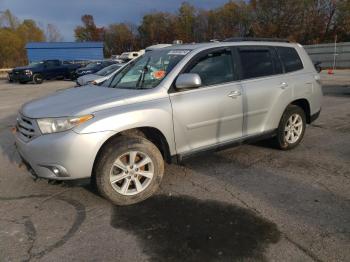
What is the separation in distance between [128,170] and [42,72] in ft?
71.9

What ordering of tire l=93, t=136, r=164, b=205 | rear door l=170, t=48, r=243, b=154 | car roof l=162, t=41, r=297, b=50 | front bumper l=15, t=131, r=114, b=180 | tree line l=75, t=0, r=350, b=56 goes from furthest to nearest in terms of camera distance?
tree line l=75, t=0, r=350, b=56
car roof l=162, t=41, r=297, b=50
rear door l=170, t=48, r=243, b=154
tire l=93, t=136, r=164, b=205
front bumper l=15, t=131, r=114, b=180

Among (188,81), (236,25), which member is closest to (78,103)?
(188,81)

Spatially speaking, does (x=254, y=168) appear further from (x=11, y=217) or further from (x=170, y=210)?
(x=11, y=217)

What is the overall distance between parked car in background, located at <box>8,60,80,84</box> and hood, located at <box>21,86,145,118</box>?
67.2 ft

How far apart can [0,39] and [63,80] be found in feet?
98.6

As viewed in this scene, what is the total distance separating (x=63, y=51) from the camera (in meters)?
44.8

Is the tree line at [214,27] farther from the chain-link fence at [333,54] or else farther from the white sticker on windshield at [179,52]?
the white sticker on windshield at [179,52]

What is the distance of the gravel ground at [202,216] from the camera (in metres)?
2.98

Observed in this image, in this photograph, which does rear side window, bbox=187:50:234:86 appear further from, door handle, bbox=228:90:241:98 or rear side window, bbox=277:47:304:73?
rear side window, bbox=277:47:304:73

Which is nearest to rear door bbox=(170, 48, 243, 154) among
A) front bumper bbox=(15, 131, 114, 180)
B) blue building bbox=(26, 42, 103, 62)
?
front bumper bbox=(15, 131, 114, 180)

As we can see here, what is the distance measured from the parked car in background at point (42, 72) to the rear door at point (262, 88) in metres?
20.9

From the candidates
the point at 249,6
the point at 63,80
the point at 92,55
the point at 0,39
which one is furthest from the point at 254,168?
the point at 249,6

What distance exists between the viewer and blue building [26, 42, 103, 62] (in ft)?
142

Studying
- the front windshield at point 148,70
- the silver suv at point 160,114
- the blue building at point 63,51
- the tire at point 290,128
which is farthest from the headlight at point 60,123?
the blue building at point 63,51
